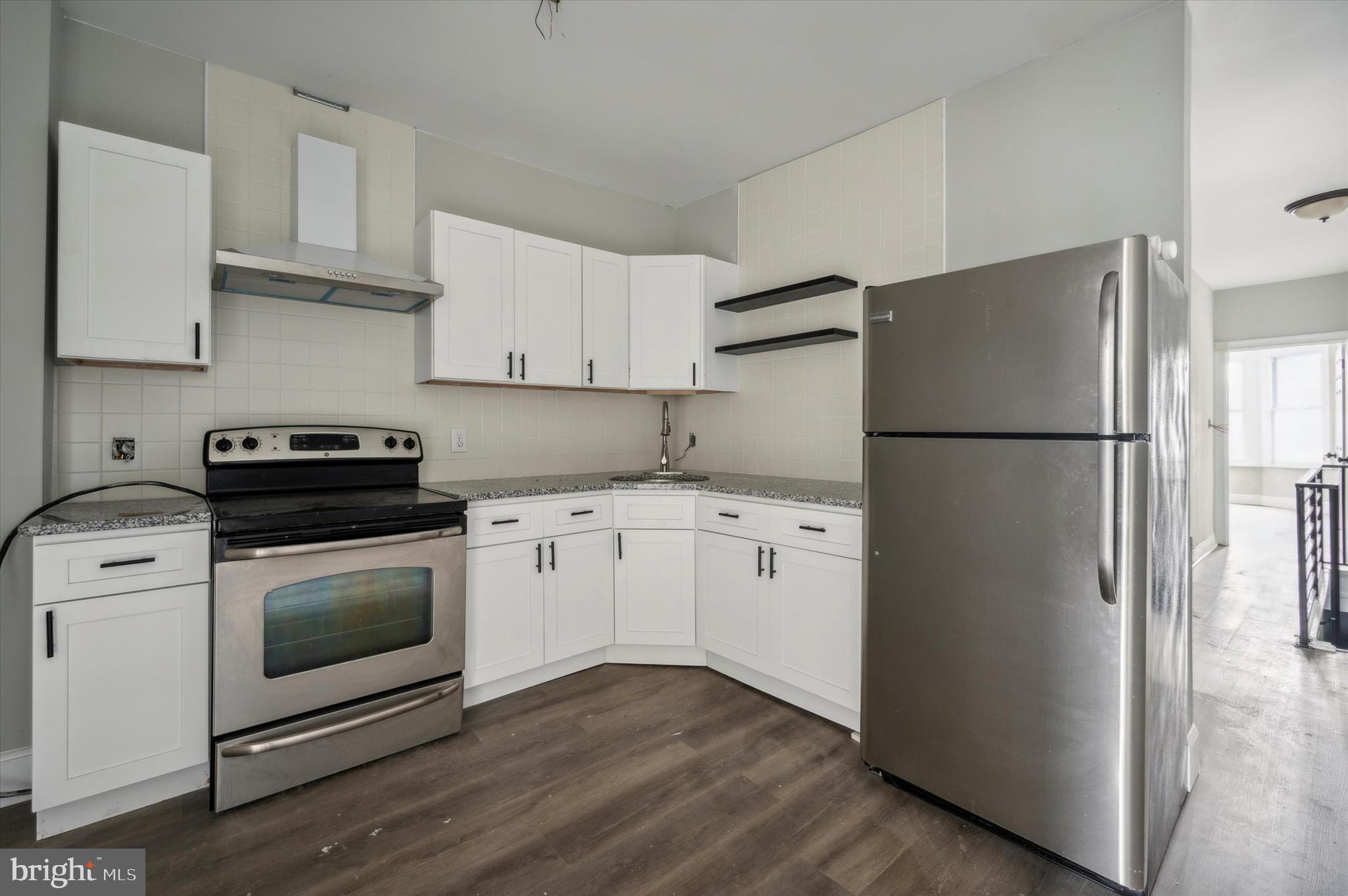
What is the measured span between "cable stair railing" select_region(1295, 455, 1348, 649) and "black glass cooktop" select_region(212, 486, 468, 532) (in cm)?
441

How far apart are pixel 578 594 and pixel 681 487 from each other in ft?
2.34

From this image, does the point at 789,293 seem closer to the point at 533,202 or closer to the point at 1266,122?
the point at 533,202

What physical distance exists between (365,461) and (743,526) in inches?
68.2

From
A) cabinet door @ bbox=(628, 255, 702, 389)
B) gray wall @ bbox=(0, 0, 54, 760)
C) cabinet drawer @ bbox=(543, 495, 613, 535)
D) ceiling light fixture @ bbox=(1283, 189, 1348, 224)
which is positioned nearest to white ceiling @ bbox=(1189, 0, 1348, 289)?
ceiling light fixture @ bbox=(1283, 189, 1348, 224)

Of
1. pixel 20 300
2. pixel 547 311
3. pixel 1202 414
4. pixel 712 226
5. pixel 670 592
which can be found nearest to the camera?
pixel 20 300

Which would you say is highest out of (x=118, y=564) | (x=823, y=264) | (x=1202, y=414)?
(x=823, y=264)

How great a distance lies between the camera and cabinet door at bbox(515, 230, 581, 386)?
2975mm

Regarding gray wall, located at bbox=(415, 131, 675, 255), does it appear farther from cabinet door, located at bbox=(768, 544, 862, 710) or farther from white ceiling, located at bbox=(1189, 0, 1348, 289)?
white ceiling, located at bbox=(1189, 0, 1348, 289)

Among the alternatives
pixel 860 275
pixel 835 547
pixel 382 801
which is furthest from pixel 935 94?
pixel 382 801

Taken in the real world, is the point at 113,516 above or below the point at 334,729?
above

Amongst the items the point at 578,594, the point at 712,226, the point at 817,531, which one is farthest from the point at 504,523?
the point at 712,226

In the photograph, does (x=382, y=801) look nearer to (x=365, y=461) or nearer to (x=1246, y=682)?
(x=365, y=461)

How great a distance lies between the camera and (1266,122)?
295cm
